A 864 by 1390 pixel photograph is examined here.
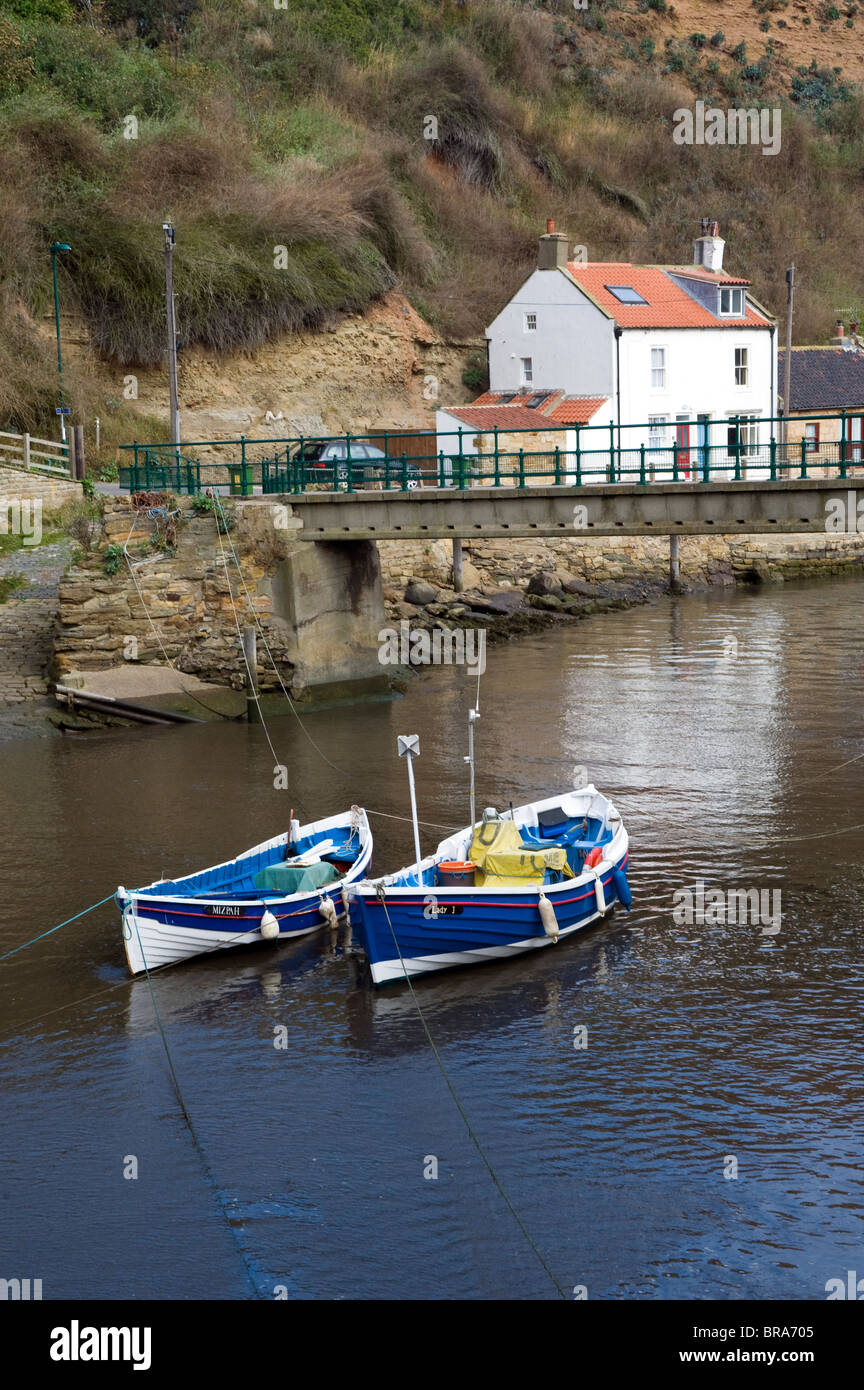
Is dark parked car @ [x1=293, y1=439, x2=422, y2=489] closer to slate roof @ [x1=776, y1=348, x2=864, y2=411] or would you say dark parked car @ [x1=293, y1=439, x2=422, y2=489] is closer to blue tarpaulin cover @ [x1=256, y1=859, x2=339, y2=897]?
blue tarpaulin cover @ [x1=256, y1=859, x2=339, y2=897]

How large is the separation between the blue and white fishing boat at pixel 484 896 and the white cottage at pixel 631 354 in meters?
30.9

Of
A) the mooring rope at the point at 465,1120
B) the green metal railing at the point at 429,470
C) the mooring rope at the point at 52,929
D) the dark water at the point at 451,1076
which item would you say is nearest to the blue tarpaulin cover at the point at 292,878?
the dark water at the point at 451,1076

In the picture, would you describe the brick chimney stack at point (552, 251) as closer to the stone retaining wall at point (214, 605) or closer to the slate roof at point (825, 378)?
the slate roof at point (825, 378)

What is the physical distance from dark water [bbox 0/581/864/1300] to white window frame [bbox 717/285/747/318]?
110 ft

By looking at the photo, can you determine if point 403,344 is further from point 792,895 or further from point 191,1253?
point 191,1253

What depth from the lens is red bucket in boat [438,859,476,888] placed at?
20.6 meters

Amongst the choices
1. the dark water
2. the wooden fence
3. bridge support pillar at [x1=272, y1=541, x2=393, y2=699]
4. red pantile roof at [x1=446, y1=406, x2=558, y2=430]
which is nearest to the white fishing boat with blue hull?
the dark water

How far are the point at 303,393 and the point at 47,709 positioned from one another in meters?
24.7

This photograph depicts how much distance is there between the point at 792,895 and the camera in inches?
866

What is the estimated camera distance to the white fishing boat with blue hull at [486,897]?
19.4 meters

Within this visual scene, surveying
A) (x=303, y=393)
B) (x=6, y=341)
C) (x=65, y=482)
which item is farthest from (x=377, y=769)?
(x=303, y=393)

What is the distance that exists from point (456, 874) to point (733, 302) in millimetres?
43356

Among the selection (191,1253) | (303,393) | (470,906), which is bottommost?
(191,1253)

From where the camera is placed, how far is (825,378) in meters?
63.1
